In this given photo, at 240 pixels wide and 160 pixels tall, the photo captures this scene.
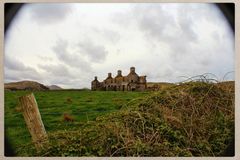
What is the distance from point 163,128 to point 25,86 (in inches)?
46.0

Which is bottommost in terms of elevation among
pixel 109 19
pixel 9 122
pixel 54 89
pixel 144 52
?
pixel 9 122

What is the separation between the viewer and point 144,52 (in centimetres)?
380

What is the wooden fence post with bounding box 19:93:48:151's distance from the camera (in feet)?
12.3

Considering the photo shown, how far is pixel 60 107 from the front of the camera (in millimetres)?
3826

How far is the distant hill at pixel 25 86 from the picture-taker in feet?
12.1

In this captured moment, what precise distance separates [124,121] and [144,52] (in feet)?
1.94

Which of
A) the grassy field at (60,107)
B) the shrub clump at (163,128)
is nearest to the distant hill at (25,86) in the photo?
the grassy field at (60,107)

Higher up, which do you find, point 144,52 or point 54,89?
point 144,52

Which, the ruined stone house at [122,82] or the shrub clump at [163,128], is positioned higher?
the ruined stone house at [122,82]

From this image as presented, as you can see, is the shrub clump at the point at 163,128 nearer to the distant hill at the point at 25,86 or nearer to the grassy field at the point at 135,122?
the grassy field at the point at 135,122

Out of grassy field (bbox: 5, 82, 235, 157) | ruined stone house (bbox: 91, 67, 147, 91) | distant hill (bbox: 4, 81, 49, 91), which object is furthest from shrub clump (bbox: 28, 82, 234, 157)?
distant hill (bbox: 4, 81, 49, 91)

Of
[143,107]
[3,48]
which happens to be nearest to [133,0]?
[143,107]

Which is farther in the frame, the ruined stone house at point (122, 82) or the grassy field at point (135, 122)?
the ruined stone house at point (122, 82)

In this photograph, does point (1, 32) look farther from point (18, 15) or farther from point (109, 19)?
point (109, 19)
